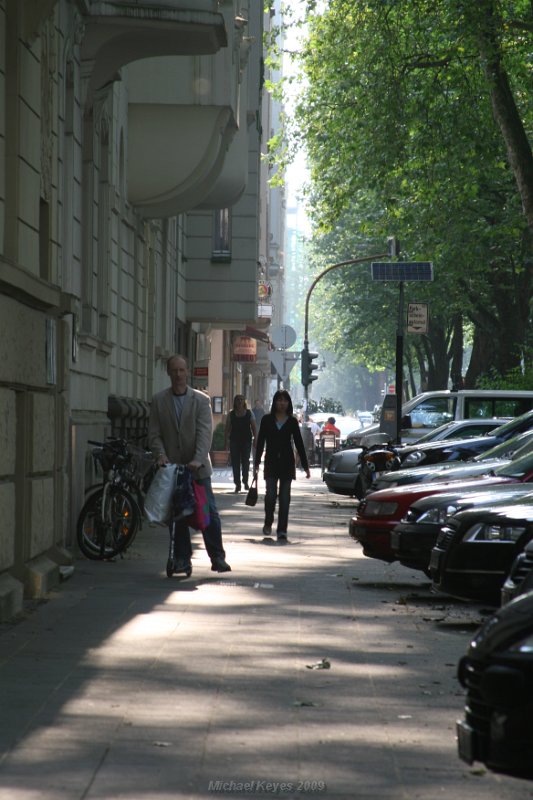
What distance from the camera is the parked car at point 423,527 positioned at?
38.8 feet

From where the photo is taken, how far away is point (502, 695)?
454 centimetres

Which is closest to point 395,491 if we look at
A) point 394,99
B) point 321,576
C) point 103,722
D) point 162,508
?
point 321,576

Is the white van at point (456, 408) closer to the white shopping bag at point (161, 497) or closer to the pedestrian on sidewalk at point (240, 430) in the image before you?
the pedestrian on sidewalk at point (240, 430)

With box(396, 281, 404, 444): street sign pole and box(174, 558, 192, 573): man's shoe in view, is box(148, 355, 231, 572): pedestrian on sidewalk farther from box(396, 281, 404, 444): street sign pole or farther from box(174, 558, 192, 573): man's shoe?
box(396, 281, 404, 444): street sign pole

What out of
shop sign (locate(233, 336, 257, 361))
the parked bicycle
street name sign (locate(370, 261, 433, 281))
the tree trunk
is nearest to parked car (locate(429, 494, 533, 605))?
the parked bicycle

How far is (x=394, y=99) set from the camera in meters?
27.7

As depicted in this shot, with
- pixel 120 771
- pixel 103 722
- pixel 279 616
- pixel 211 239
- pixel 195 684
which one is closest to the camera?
pixel 120 771

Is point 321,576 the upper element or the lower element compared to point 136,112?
lower

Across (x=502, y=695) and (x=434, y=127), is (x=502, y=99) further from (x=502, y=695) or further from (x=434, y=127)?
(x=502, y=695)

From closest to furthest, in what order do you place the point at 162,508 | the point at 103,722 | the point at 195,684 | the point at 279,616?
the point at 103,722 < the point at 195,684 < the point at 279,616 < the point at 162,508

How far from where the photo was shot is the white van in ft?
90.5

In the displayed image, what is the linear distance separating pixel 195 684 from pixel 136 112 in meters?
16.4

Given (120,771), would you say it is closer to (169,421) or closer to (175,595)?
(175,595)

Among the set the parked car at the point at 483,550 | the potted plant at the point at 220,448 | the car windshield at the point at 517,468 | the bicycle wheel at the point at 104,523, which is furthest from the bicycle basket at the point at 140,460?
the potted plant at the point at 220,448
